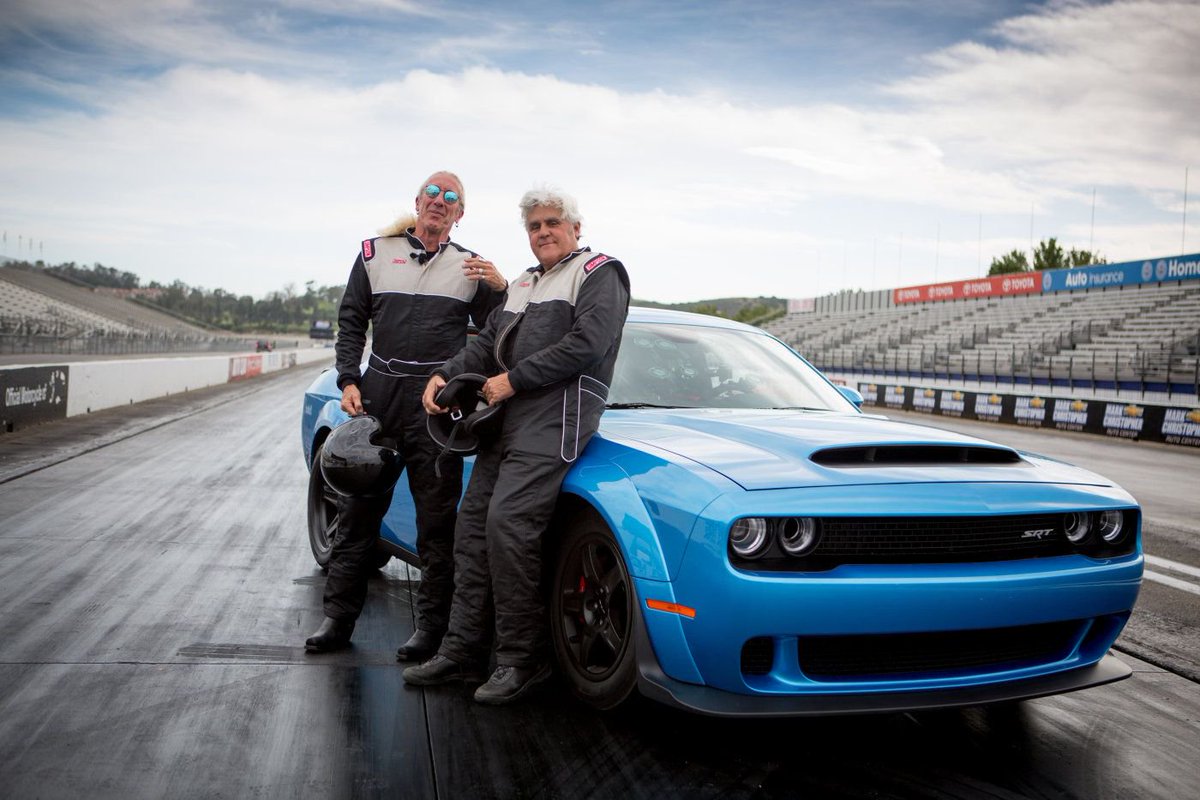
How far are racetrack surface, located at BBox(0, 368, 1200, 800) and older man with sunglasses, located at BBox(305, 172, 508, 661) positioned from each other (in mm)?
303

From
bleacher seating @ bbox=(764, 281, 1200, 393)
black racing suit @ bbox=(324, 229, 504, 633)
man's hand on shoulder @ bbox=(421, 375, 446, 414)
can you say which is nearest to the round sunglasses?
black racing suit @ bbox=(324, 229, 504, 633)

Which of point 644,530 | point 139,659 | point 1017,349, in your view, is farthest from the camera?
point 1017,349

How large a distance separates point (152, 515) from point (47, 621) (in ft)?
9.25

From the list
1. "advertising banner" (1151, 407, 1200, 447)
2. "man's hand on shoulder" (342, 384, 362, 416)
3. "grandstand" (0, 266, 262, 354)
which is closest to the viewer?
"man's hand on shoulder" (342, 384, 362, 416)

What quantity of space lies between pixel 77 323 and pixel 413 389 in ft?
221

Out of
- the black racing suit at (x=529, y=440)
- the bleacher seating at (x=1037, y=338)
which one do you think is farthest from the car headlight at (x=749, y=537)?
the bleacher seating at (x=1037, y=338)

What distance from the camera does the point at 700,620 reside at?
2.71 m

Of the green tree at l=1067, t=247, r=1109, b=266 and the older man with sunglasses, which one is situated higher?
the green tree at l=1067, t=247, r=1109, b=266

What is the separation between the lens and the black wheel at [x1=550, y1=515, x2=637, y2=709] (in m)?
3.06

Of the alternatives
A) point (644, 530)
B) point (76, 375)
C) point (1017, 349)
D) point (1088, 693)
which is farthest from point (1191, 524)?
point (1017, 349)

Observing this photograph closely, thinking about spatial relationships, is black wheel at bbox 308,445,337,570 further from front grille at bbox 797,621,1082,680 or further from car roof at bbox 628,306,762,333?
front grille at bbox 797,621,1082,680

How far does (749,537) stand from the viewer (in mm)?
2732

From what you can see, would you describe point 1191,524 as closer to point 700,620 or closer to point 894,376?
point 700,620

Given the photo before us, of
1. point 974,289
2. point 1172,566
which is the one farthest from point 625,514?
point 974,289
